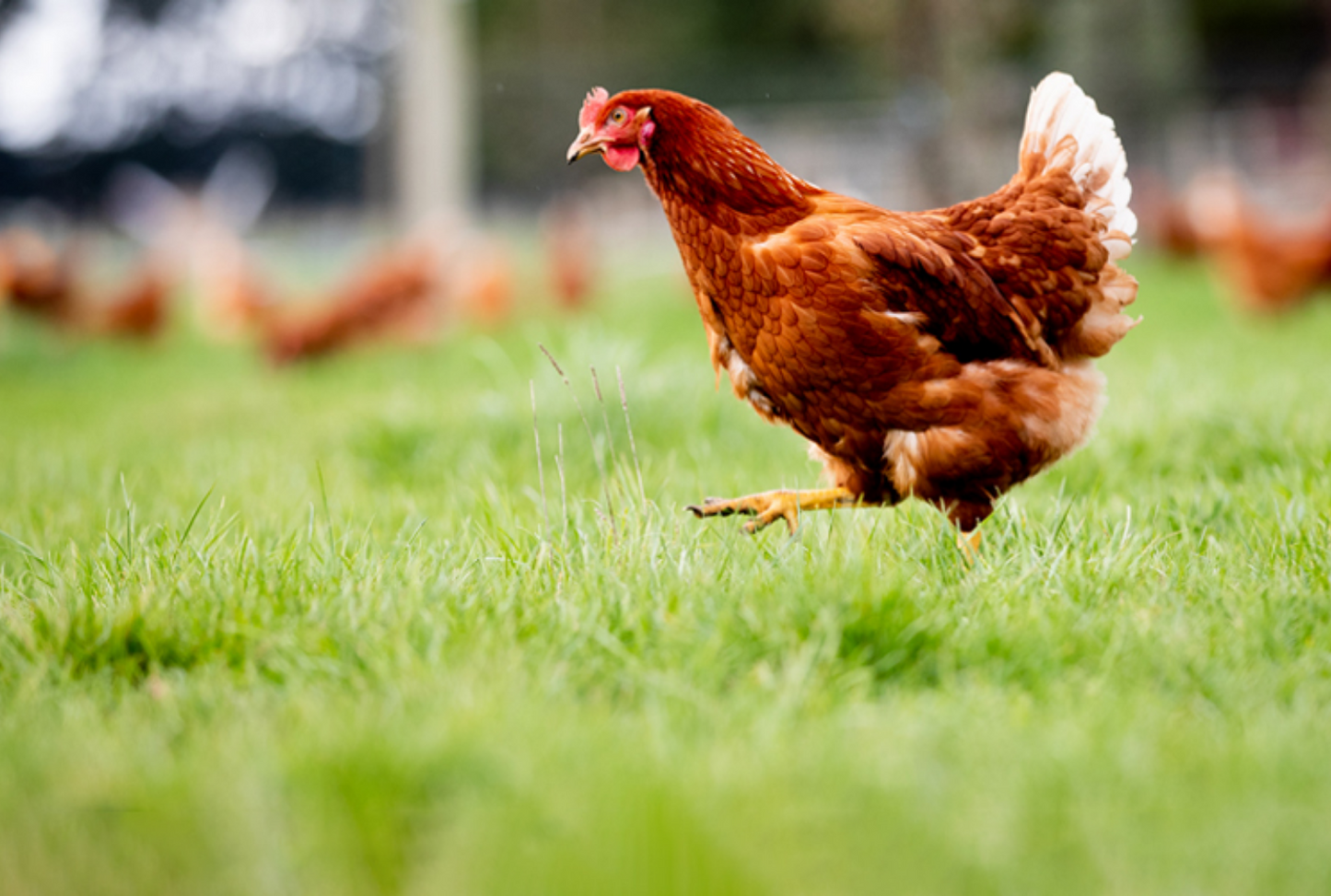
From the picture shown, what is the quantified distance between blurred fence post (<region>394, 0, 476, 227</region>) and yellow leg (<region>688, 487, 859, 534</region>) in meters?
7.64

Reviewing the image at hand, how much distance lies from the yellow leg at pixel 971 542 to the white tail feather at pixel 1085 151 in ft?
3.10

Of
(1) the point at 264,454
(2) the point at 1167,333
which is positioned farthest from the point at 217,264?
(2) the point at 1167,333

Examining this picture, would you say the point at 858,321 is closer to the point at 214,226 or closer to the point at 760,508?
the point at 760,508

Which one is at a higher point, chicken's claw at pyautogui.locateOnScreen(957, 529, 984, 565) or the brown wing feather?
the brown wing feather

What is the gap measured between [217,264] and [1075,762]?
36.3ft

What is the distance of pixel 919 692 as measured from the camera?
1811 millimetres

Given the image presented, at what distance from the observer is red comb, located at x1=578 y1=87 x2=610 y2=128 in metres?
2.54

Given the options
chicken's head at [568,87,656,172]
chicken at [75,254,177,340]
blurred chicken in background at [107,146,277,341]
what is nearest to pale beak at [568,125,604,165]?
chicken's head at [568,87,656,172]

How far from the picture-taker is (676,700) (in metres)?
1.72

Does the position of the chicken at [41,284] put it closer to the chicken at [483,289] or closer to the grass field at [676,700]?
the chicken at [483,289]

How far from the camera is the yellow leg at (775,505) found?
2562 mm

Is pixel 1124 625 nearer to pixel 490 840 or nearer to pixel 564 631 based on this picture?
pixel 564 631

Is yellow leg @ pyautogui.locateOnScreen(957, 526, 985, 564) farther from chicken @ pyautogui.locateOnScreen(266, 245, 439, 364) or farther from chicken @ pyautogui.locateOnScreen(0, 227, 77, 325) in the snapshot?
chicken @ pyautogui.locateOnScreen(0, 227, 77, 325)

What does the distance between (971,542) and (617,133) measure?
1287 millimetres
